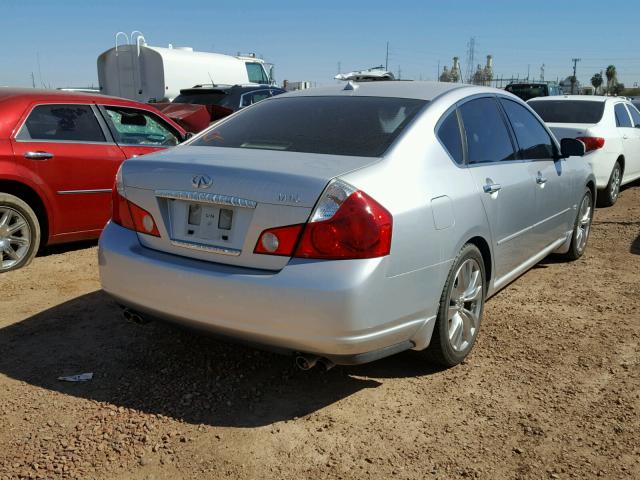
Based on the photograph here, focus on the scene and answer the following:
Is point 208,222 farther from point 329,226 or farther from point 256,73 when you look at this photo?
point 256,73

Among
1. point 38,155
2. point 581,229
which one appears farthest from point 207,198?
point 581,229

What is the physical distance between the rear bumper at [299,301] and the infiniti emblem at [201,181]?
0.37 m

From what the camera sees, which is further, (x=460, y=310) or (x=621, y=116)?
(x=621, y=116)

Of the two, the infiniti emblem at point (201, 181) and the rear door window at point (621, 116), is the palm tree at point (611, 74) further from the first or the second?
the infiniti emblem at point (201, 181)

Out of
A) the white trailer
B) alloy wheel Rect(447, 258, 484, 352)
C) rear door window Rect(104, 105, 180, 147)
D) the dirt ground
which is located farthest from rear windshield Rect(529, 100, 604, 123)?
the white trailer

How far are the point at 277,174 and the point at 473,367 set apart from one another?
173cm

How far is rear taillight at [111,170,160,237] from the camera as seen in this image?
322cm

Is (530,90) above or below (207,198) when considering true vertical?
above

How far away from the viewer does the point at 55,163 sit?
18.4 feet

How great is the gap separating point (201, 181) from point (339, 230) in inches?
28.8

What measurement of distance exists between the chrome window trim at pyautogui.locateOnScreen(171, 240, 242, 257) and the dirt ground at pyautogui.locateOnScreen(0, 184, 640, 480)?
58 centimetres

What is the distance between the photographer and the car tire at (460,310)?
3332 millimetres

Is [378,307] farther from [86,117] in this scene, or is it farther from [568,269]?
[86,117]

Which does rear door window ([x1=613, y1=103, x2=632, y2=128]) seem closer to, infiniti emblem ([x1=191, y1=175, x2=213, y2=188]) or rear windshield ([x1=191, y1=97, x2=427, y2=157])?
rear windshield ([x1=191, y1=97, x2=427, y2=157])
